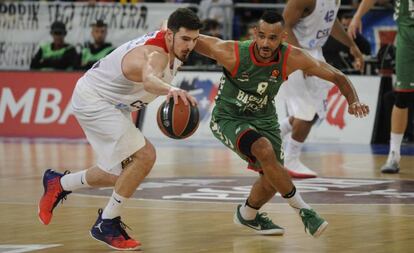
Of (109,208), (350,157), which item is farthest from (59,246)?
(350,157)

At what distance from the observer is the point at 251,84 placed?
26.9 feet

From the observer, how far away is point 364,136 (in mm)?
16109

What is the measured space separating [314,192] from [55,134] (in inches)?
310

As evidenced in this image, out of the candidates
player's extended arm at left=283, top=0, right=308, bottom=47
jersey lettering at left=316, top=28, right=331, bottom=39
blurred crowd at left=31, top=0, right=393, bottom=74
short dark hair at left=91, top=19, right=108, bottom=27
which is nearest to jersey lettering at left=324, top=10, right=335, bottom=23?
jersey lettering at left=316, top=28, right=331, bottom=39

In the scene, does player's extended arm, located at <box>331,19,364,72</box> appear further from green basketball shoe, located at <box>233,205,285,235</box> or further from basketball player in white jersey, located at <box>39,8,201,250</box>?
basketball player in white jersey, located at <box>39,8,201,250</box>

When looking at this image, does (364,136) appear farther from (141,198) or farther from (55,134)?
(141,198)

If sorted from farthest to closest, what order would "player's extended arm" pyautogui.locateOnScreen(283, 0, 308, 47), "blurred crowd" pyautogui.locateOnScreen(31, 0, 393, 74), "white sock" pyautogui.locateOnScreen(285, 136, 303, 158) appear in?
"blurred crowd" pyautogui.locateOnScreen(31, 0, 393, 74) < "white sock" pyautogui.locateOnScreen(285, 136, 303, 158) < "player's extended arm" pyautogui.locateOnScreen(283, 0, 308, 47)

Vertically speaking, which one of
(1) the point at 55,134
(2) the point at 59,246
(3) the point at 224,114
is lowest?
(1) the point at 55,134

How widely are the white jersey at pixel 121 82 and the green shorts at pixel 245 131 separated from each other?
581 millimetres

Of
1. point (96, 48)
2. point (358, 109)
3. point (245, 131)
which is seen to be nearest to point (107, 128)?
point (245, 131)

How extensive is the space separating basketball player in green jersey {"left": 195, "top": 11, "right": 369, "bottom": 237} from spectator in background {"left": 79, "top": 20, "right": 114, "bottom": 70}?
9779 millimetres

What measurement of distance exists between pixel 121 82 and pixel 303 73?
4294 mm

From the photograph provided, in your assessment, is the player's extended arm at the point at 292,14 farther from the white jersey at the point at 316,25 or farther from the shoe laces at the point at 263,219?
the shoe laces at the point at 263,219

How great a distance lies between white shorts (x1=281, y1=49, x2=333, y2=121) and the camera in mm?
11844
